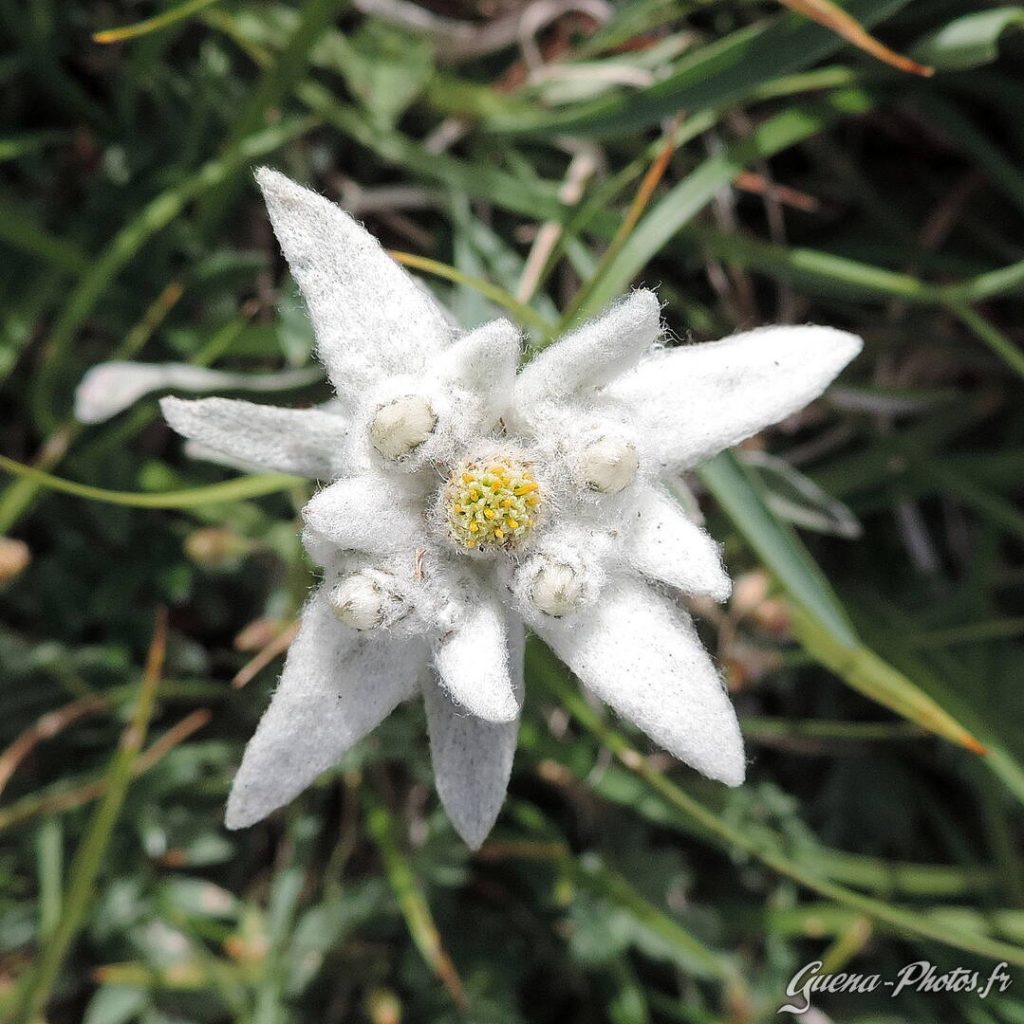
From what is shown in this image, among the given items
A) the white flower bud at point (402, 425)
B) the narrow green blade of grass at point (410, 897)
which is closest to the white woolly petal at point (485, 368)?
the white flower bud at point (402, 425)

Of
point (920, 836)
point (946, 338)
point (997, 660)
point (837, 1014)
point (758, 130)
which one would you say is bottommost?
point (837, 1014)

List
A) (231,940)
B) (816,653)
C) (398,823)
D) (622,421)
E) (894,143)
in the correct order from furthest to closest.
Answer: (894,143), (398,823), (231,940), (816,653), (622,421)

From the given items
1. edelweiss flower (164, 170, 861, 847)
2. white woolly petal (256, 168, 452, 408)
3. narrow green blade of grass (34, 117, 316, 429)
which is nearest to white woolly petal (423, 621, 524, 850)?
edelweiss flower (164, 170, 861, 847)

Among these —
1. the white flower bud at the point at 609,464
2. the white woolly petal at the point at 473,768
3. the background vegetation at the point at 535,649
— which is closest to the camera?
the white flower bud at the point at 609,464

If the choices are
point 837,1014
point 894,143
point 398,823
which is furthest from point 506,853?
point 894,143

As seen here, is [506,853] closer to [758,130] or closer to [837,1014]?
[837,1014]

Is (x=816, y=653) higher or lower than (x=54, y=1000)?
higher

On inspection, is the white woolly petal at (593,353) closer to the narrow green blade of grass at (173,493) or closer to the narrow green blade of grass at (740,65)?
the narrow green blade of grass at (740,65)

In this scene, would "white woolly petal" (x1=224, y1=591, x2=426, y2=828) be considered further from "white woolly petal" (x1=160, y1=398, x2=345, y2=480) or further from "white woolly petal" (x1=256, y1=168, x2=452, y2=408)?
"white woolly petal" (x1=256, y1=168, x2=452, y2=408)

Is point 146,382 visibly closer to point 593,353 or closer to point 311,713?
point 311,713
